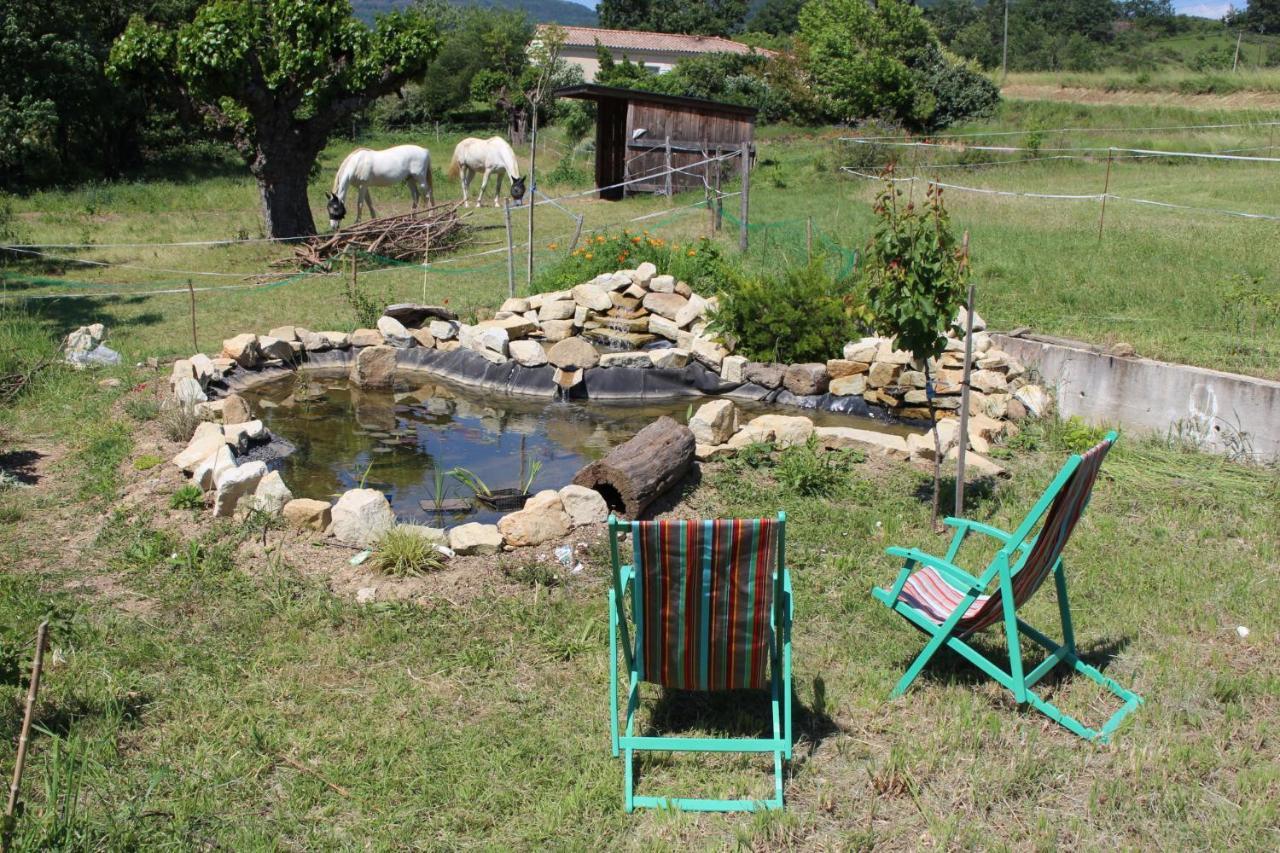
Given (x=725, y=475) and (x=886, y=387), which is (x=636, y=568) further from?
(x=886, y=387)

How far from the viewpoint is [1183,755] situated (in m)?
4.18

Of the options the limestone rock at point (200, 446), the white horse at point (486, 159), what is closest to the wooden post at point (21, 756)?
the limestone rock at point (200, 446)

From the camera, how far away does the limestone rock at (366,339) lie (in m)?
12.1

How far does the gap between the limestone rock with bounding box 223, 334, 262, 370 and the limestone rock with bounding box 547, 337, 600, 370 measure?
126 inches

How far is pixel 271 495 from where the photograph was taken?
22.2 ft

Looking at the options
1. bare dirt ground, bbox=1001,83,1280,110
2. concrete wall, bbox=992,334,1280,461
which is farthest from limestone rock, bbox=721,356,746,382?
bare dirt ground, bbox=1001,83,1280,110

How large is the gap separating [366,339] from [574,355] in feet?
8.63

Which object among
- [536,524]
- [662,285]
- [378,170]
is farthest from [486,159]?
[536,524]

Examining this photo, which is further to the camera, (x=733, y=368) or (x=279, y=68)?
(x=279, y=68)

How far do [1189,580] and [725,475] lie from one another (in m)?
3.08

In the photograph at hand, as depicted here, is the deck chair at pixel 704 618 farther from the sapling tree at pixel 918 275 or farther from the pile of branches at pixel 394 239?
the pile of branches at pixel 394 239

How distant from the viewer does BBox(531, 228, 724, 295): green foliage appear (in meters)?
12.8

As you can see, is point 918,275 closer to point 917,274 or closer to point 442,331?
point 917,274

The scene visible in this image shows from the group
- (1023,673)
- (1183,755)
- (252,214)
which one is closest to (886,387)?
(1023,673)
